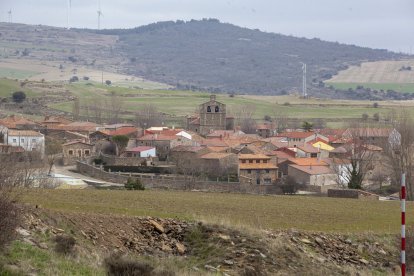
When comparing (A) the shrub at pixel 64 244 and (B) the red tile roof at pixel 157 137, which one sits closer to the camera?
(A) the shrub at pixel 64 244

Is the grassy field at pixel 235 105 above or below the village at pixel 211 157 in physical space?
below

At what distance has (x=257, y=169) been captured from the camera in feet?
186

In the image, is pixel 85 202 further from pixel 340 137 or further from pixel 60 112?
pixel 60 112

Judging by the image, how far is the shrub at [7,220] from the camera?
40.1 feet

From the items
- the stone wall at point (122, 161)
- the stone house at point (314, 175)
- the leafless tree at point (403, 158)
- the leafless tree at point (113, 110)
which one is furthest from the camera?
the leafless tree at point (113, 110)

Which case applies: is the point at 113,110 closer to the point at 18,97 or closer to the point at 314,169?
the point at 18,97

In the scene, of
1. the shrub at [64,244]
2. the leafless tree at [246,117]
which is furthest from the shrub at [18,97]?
the shrub at [64,244]

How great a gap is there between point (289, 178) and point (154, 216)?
113ft

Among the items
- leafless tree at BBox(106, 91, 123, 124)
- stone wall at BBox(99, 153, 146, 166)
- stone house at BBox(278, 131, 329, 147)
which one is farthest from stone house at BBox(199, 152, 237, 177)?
leafless tree at BBox(106, 91, 123, 124)

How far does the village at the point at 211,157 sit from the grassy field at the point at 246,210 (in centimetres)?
1249

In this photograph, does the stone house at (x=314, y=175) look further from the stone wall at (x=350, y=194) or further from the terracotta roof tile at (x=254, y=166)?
the stone wall at (x=350, y=194)

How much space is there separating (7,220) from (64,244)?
5.75ft

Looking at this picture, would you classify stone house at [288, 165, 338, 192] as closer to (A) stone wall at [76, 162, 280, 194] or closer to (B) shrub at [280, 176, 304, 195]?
(B) shrub at [280, 176, 304, 195]

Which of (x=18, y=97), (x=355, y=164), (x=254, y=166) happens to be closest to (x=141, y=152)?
(x=254, y=166)
